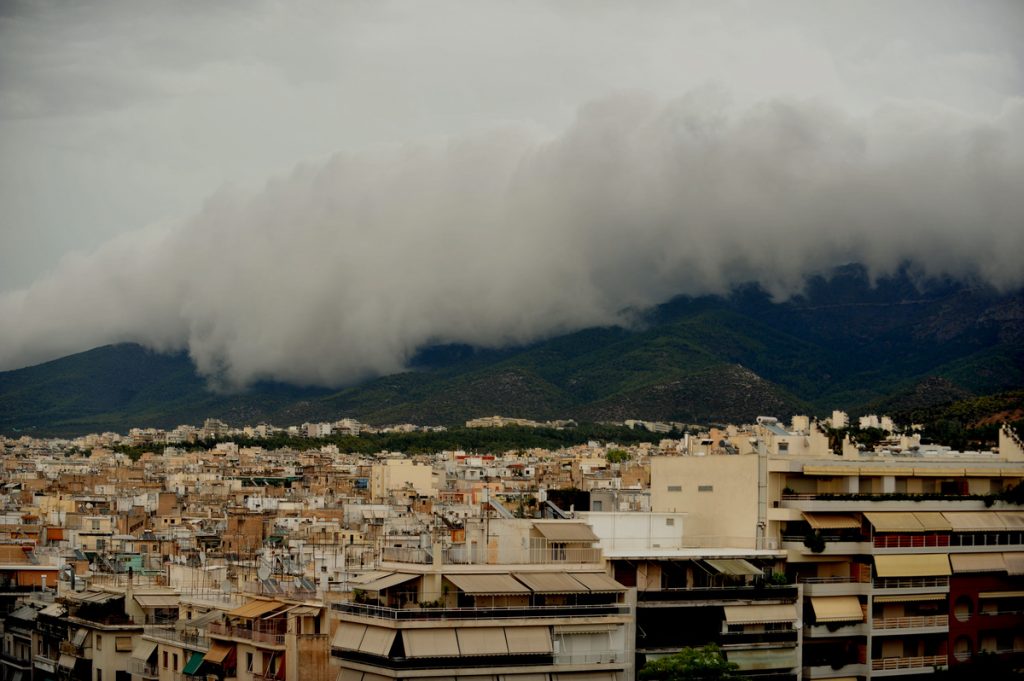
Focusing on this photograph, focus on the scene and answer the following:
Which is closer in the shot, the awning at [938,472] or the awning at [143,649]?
the awning at [938,472]

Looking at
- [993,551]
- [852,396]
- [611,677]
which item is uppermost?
[852,396]

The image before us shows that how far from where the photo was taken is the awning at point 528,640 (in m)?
41.0

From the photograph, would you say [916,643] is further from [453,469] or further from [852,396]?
[852,396]

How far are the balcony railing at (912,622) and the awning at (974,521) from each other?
2.67 m

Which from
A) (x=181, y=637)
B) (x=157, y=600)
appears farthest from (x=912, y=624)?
(x=157, y=600)

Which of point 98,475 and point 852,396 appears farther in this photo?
point 852,396

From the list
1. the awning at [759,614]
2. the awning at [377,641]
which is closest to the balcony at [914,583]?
the awning at [759,614]

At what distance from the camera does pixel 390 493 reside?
13950cm

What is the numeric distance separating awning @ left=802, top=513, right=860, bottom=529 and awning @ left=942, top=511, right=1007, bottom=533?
3120mm

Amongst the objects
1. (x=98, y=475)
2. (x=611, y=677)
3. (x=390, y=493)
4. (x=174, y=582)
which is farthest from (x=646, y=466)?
(x=611, y=677)

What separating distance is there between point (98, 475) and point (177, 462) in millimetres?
20855

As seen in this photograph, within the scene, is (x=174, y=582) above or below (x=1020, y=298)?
below

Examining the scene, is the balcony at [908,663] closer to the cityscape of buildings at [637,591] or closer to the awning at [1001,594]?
the cityscape of buildings at [637,591]

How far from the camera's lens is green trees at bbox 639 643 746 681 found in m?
42.4
